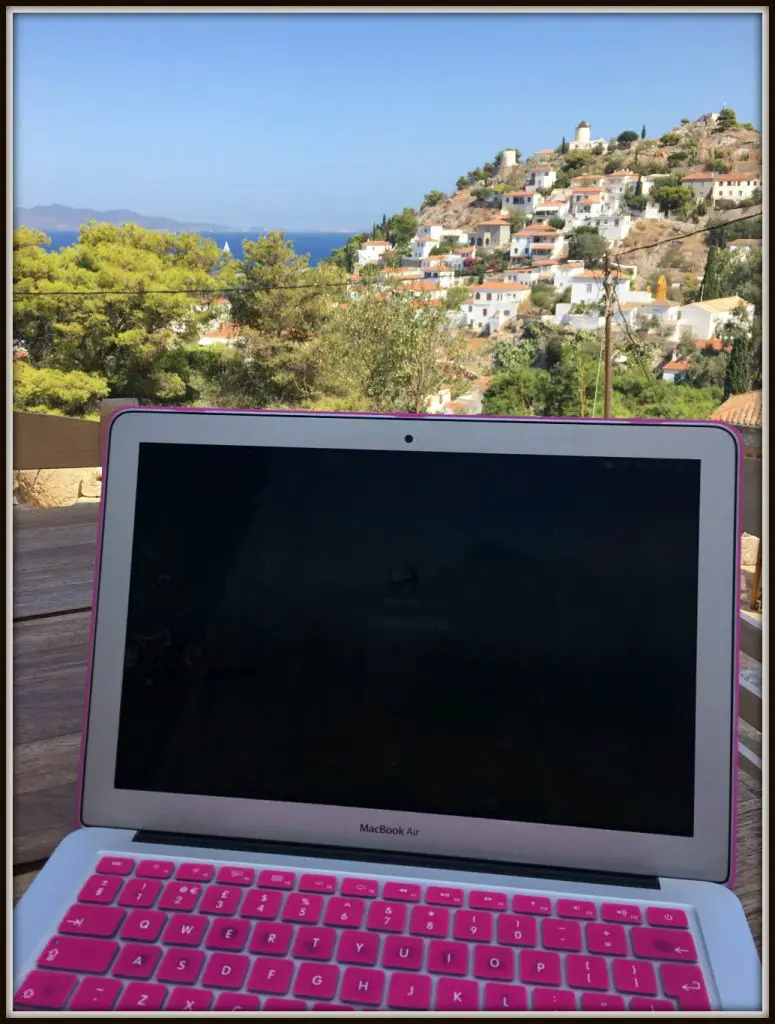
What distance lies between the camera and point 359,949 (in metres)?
0.42

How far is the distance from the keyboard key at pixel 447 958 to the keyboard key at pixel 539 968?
0.03 metres

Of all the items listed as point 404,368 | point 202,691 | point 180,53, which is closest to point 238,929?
point 202,691

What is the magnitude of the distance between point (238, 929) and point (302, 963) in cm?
4

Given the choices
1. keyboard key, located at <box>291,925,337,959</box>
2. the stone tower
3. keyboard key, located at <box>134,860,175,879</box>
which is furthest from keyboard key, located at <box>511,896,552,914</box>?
the stone tower

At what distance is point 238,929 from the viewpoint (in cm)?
44

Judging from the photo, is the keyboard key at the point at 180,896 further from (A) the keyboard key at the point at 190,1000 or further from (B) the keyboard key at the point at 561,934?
(B) the keyboard key at the point at 561,934

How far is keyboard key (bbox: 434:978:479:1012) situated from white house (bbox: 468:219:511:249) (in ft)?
63.7

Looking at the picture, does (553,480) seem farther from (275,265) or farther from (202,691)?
(275,265)

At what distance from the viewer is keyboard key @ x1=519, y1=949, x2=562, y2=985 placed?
1.33 ft

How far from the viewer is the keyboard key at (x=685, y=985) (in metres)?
0.39

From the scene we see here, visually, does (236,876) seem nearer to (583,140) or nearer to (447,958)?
(447,958)

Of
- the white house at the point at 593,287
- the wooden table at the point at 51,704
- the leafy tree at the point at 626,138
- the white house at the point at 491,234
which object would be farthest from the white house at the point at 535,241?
the wooden table at the point at 51,704

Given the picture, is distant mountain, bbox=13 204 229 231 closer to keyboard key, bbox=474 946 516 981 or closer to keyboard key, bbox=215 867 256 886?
keyboard key, bbox=215 867 256 886

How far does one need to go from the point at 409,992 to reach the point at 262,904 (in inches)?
3.9
